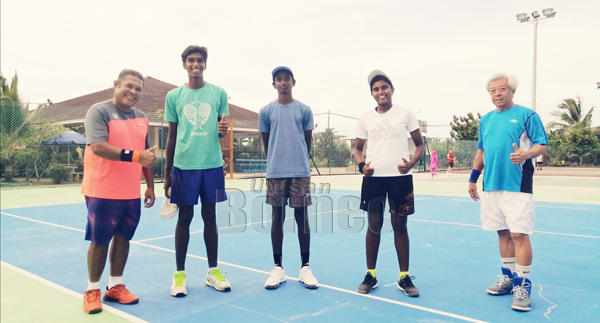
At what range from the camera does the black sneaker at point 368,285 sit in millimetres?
3506

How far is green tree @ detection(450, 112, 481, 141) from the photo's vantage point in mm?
36938

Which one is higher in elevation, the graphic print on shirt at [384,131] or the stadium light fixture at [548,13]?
the stadium light fixture at [548,13]

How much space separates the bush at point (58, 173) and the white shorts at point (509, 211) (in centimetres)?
1478

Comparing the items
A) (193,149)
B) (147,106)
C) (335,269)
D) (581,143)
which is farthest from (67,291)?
(581,143)

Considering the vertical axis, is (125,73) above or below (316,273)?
above

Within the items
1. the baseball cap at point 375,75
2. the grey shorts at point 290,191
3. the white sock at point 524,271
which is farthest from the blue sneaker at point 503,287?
the baseball cap at point 375,75

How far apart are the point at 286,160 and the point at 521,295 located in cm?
207

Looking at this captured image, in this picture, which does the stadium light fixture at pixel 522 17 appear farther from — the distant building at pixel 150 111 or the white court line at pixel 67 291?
the white court line at pixel 67 291

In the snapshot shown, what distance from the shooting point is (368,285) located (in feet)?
11.7

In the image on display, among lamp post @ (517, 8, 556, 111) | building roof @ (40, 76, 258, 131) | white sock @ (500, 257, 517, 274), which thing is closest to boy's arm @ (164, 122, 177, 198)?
white sock @ (500, 257, 517, 274)

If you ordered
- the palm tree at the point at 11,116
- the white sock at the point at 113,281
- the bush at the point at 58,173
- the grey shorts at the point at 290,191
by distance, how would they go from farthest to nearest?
the bush at the point at 58,173, the palm tree at the point at 11,116, the grey shorts at the point at 290,191, the white sock at the point at 113,281

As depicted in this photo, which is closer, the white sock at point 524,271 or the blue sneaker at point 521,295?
the blue sneaker at point 521,295

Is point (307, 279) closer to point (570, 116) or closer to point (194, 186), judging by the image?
point (194, 186)

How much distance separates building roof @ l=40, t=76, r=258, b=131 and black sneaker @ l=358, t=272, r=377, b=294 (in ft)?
50.8
